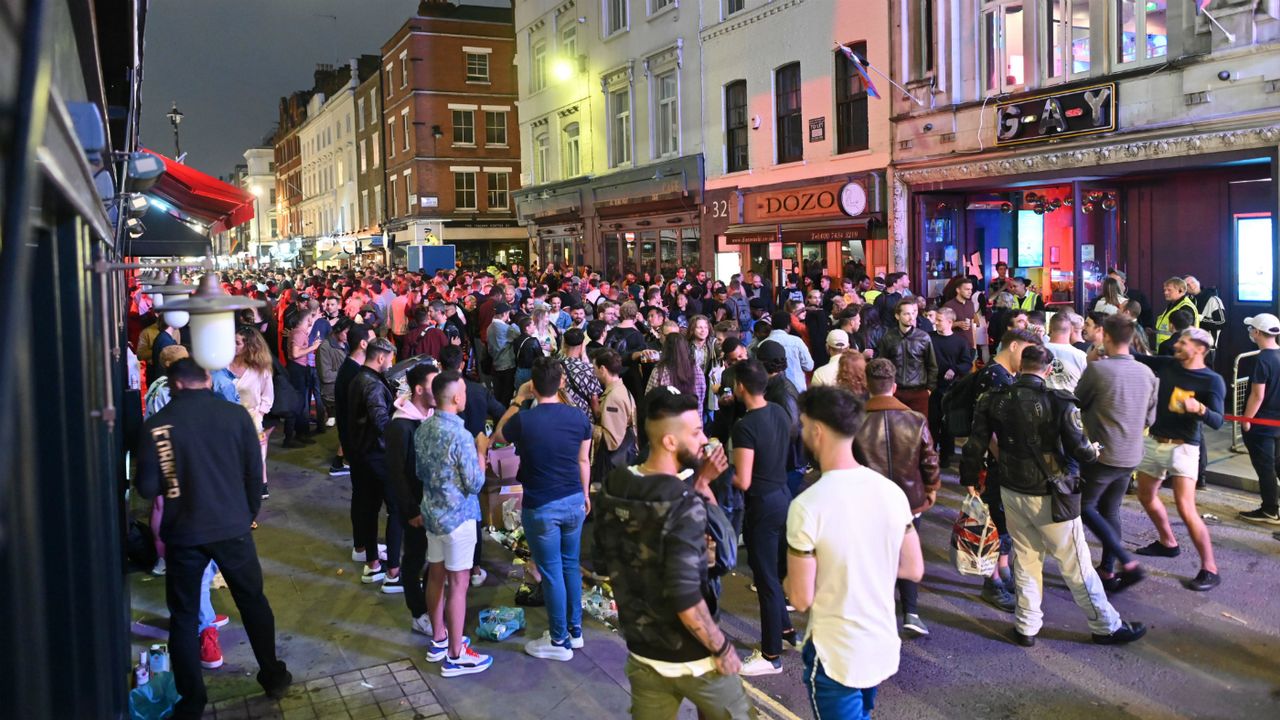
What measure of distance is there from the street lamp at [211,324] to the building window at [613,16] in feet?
89.7

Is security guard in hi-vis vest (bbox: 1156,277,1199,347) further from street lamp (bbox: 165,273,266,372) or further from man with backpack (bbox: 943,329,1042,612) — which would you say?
street lamp (bbox: 165,273,266,372)

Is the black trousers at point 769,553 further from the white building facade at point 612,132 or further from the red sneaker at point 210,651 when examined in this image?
the white building facade at point 612,132

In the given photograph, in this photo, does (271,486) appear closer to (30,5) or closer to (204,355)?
(204,355)

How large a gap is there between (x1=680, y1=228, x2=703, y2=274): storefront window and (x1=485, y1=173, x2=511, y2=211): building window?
2480cm

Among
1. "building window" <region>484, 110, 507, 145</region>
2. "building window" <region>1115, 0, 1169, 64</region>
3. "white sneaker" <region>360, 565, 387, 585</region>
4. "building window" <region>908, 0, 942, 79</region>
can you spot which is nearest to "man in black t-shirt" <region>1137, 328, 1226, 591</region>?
"white sneaker" <region>360, 565, 387, 585</region>

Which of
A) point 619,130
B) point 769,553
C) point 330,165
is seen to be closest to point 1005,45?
point 769,553

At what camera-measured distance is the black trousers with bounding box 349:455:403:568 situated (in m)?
7.50

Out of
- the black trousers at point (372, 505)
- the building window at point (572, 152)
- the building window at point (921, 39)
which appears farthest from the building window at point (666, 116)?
the black trousers at point (372, 505)

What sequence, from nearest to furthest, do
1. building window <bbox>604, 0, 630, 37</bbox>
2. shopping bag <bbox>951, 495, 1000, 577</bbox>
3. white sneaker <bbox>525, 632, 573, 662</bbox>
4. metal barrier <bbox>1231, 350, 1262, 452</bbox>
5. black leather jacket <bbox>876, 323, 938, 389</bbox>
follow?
white sneaker <bbox>525, 632, 573, 662</bbox>, shopping bag <bbox>951, 495, 1000, 577</bbox>, black leather jacket <bbox>876, 323, 938, 389</bbox>, metal barrier <bbox>1231, 350, 1262, 452</bbox>, building window <bbox>604, 0, 630, 37</bbox>

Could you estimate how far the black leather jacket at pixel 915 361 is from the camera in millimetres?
9672

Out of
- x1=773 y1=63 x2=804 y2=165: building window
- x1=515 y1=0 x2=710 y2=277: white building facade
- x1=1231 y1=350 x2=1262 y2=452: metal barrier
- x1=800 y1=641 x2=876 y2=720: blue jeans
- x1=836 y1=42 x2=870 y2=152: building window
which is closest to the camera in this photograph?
x1=800 y1=641 x2=876 y2=720: blue jeans

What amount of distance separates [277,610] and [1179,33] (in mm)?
13611

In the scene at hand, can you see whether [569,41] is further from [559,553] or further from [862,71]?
[559,553]

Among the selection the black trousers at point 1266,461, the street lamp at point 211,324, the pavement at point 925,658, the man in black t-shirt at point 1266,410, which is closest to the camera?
the street lamp at point 211,324
